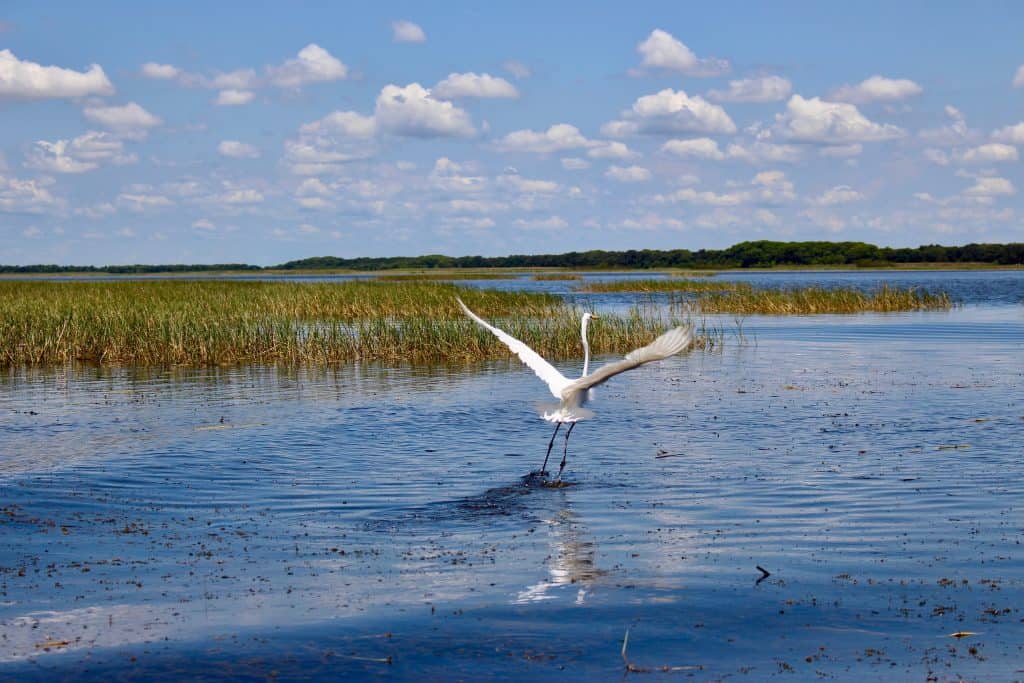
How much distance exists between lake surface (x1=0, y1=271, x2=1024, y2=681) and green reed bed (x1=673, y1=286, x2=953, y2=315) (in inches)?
1119

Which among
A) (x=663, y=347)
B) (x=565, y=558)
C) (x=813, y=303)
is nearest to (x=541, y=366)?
(x=663, y=347)

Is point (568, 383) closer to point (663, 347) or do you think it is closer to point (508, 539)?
point (508, 539)

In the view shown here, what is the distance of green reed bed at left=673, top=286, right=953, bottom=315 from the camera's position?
4816cm

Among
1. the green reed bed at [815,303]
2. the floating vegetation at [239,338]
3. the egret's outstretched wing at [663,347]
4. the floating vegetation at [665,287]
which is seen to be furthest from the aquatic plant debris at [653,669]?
the floating vegetation at [665,287]

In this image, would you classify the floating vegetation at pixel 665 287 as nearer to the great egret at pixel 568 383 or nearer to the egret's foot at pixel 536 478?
the great egret at pixel 568 383

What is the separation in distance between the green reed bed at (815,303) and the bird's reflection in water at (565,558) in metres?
38.0

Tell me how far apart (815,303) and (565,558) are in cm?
4124

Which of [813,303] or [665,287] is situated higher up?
[665,287]

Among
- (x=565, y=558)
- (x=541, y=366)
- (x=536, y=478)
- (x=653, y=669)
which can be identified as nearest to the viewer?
(x=653, y=669)

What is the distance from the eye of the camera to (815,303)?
4816cm

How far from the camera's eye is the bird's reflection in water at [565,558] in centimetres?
815

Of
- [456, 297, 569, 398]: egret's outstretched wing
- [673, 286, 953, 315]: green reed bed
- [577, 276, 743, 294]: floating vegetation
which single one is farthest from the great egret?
[577, 276, 743, 294]: floating vegetation

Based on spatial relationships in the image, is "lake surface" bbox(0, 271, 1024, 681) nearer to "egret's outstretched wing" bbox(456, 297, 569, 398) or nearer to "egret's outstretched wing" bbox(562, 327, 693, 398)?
"egret's outstretched wing" bbox(456, 297, 569, 398)

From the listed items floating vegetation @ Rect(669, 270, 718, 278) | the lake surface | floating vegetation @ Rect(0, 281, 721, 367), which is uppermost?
floating vegetation @ Rect(669, 270, 718, 278)
